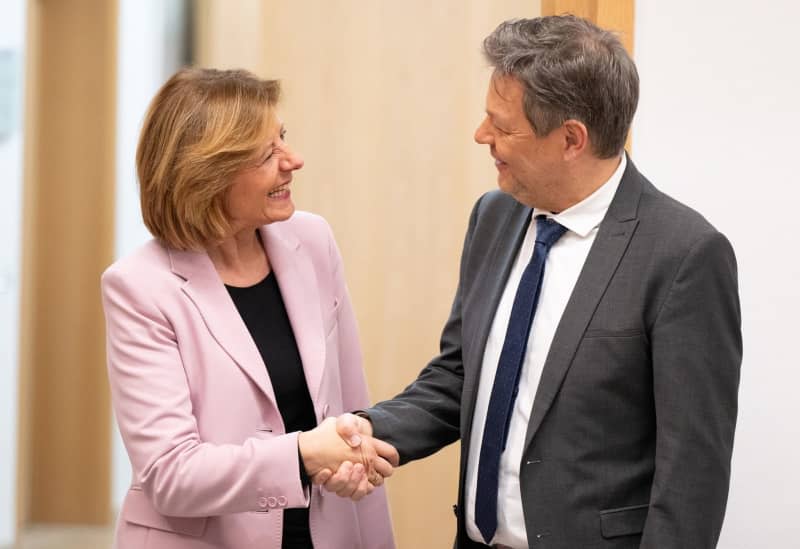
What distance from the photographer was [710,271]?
1652mm

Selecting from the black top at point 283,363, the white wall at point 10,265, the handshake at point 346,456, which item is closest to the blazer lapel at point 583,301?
the handshake at point 346,456

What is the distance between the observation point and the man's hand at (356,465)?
198 centimetres

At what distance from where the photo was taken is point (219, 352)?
196 centimetres

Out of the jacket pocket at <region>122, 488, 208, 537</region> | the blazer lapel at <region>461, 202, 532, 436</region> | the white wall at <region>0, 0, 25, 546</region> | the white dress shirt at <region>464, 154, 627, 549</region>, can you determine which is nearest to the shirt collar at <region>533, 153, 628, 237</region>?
the white dress shirt at <region>464, 154, 627, 549</region>

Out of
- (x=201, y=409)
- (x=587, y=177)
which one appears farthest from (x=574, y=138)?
(x=201, y=409)

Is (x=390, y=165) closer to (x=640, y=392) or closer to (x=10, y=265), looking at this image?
(x=640, y=392)

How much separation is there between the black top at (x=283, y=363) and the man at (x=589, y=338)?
1.03 feet

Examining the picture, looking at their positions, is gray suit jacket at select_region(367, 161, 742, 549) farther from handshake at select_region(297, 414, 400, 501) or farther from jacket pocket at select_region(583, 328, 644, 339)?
handshake at select_region(297, 414, 400, 501)

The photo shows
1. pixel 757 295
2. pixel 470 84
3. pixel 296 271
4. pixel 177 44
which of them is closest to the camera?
pixel 296 271

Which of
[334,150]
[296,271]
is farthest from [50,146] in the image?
[296,271]

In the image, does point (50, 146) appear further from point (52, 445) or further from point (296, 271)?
point (296, 271)

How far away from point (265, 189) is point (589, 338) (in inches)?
27.0

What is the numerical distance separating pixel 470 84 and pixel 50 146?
307 centimetres

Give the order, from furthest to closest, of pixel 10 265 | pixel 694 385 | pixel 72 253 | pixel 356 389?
pixel 72 253, pixel 10 265, pixel 356 389, pixel 694 385
